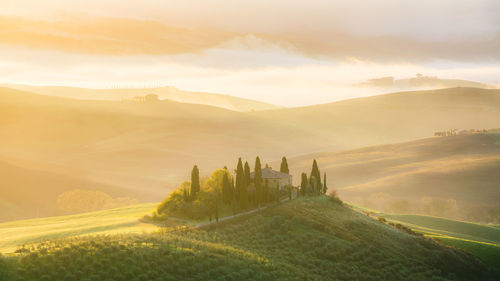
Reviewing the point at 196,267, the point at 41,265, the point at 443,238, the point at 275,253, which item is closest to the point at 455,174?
the point at 443,238

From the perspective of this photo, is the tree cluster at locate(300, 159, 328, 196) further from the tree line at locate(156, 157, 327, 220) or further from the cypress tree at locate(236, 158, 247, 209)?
the cypress tree at locate(236, 158, 247, 209)

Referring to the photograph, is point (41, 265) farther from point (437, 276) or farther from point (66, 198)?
point (66, 198)

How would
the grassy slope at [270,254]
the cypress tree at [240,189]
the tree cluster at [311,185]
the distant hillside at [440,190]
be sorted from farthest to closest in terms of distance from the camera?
1. the distant hillside at [440,190]
2. the tree cluster at [311,185]
3. the cypress tree at [240,189]
4. the grassy slope at [270,254]

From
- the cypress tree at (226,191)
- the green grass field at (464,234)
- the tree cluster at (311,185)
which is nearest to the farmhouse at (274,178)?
the tree cluster at (311,185)

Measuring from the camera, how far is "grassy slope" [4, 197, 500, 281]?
4134cm

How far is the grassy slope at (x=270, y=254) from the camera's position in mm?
41344

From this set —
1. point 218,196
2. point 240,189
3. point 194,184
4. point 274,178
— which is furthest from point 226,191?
point 274,178

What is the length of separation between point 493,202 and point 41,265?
145884 millimetres

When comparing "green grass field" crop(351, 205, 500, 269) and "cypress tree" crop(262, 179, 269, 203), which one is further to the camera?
"cypress tree" crop(262, 179, 269, 203)

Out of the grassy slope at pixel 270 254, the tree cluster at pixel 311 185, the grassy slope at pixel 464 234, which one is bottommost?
the grassy slope at pixel 464 234

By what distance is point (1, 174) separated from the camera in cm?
16588

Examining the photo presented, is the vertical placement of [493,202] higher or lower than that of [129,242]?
lower

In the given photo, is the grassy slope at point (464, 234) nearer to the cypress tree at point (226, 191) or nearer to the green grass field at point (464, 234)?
the green grass field at point (464, 234)

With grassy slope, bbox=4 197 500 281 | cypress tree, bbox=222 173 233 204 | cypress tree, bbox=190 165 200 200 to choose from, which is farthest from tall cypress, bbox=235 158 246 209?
cypress tree, bbox=190 165 200 200
